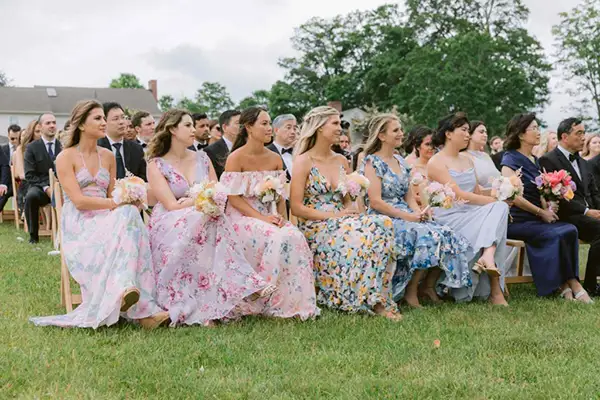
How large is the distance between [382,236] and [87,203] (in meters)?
2.72

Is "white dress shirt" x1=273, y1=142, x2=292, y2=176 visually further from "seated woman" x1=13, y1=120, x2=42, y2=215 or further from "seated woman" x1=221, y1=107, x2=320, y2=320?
"seated woman" x1=13, y1=120, x2=42, y2=215

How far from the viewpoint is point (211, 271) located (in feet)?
20.6

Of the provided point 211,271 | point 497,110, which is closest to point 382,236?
point 211,271

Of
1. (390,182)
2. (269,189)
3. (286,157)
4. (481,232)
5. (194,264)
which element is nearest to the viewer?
(194,264)

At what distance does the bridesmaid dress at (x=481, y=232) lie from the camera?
7.18 meters

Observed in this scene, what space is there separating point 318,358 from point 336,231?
2010 millimetres

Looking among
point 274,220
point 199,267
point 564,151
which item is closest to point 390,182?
point 274,220

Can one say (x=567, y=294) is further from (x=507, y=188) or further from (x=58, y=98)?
(x=58, y=98)

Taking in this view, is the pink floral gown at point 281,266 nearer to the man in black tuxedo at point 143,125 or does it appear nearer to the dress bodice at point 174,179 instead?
the dress bodice at point 174,179

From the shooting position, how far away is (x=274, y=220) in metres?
6.63

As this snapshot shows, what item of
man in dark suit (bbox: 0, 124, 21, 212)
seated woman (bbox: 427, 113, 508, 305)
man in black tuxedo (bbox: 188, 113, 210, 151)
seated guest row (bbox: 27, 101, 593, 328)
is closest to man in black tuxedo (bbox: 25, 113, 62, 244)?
man in dark suit (bbox: 0, 124, 21, 212)

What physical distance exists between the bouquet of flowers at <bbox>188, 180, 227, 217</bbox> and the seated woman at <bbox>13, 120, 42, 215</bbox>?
667cm

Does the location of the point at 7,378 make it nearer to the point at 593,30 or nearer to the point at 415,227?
the point at 415,227

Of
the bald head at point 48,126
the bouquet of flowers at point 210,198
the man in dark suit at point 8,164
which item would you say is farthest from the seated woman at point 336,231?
the man in dark suit at point 8,164
